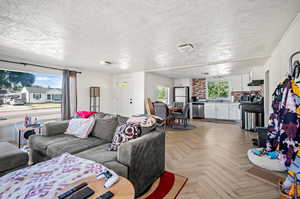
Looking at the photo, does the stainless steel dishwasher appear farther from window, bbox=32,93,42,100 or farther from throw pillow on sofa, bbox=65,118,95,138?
window, bbox=32,93,42,100

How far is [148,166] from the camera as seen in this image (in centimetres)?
170

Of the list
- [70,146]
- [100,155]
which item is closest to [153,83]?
[70,146]

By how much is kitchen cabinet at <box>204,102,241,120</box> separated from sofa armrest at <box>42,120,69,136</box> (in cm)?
649

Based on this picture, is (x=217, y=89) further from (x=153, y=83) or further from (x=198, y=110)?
(x=153, y=83)

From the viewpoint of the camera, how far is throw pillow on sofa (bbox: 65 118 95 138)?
2.41 metres

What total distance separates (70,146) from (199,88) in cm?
719

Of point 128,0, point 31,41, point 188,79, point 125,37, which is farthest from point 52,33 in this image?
point 188,79

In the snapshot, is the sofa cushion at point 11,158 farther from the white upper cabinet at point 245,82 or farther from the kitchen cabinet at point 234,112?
the white upper cabinet at point 245,82

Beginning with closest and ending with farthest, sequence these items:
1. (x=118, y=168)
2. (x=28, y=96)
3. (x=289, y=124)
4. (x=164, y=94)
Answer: (x=289, y=124), (x=118, y=168), (x=28, y=96), (x=164, y=94)

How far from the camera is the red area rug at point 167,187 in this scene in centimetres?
161

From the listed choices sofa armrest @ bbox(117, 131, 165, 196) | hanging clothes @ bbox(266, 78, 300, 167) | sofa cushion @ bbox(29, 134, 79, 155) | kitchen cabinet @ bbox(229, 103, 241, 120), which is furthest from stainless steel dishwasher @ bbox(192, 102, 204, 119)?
sofa cushion @ bbox(29, 134, 79, 155)

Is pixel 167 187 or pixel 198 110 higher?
pixel 198 110

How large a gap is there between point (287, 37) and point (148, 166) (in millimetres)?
2982

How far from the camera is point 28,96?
3908mm
